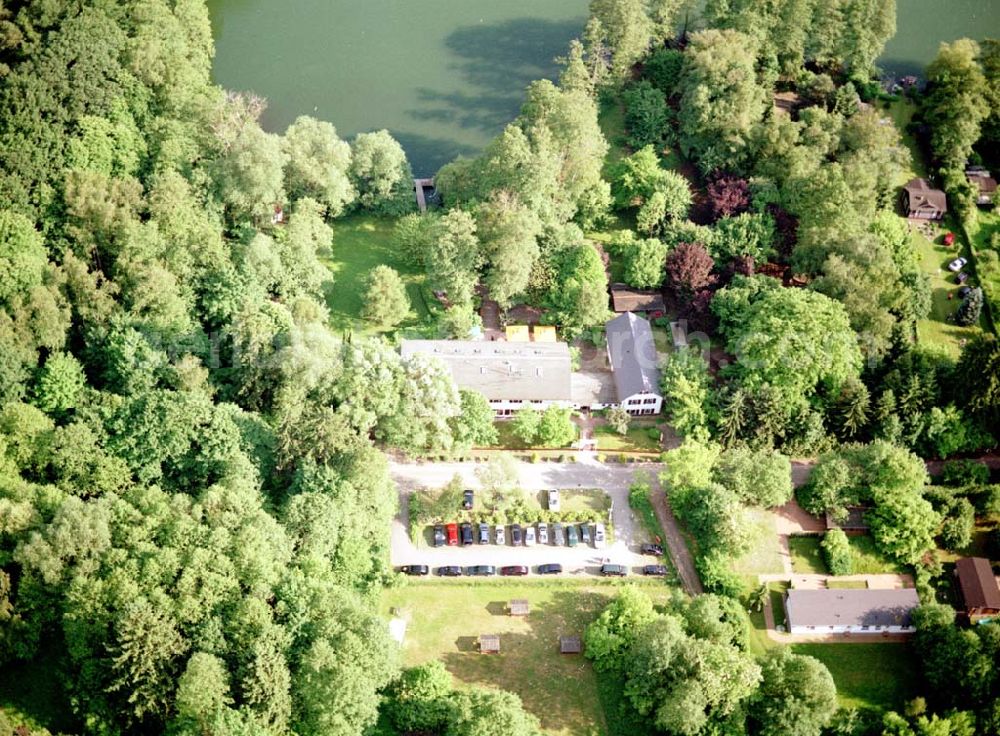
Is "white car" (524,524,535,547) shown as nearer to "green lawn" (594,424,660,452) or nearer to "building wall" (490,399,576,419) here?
"green lawn" (594,424,660,452)

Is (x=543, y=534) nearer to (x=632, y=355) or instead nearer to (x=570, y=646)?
(x=570, y=646)

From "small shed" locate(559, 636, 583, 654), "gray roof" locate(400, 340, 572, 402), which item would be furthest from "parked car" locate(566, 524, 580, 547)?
"gray roof" locate(400, 340, 572, 402)

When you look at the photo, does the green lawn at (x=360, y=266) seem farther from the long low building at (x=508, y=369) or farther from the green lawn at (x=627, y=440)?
the green lawn at (x=627, y=440)

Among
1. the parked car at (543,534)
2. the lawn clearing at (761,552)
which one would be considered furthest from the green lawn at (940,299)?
the parked car at (543,534)

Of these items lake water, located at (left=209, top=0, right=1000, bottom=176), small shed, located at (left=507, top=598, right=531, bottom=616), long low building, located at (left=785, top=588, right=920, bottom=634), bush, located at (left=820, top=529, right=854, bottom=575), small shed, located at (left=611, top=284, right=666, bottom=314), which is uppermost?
lake water, located at (left=209, top=0, right=1000, bottom=176)

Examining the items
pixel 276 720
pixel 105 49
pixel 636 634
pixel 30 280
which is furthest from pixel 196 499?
pixel 105 49

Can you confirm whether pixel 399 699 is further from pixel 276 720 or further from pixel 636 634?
pixel 636 634

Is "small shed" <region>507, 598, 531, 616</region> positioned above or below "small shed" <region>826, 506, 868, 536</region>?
below
